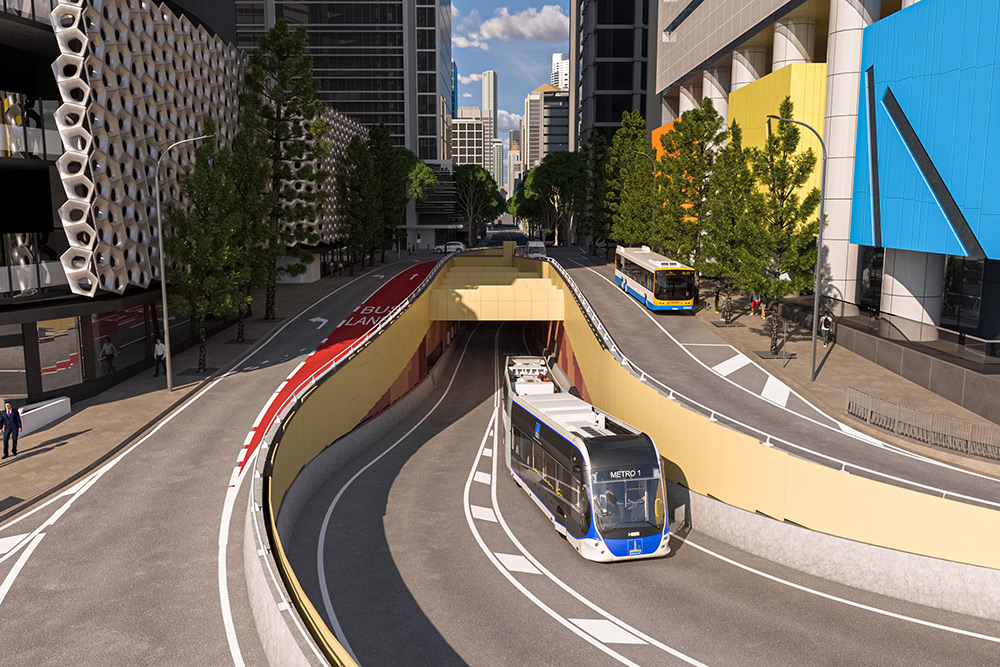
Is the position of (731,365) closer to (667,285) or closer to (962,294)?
(667,285)

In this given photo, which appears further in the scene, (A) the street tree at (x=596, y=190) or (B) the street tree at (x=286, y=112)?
(A) the street tree at (x=596, y=190)

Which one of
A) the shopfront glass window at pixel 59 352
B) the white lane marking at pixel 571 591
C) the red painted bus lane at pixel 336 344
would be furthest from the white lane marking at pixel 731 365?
the shopfront glass window at pixel 59 352

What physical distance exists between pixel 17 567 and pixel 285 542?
7.11m

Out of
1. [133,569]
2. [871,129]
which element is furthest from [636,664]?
[871,129]

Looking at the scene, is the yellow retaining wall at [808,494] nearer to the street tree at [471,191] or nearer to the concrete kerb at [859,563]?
the concrete kerb at [859,563]

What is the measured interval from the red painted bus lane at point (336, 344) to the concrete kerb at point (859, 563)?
16236mm

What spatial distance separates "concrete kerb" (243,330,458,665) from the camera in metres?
13.3

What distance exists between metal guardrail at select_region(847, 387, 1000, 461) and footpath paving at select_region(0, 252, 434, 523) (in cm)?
2854

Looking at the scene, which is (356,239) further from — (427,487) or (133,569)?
(133,569)

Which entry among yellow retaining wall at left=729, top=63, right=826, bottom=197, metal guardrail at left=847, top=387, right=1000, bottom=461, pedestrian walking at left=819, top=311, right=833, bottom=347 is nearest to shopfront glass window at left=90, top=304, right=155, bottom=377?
metal guardrail at left=847, top=387, right=1000, bottom=461

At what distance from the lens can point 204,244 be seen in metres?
37.0

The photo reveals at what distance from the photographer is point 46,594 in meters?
17.5

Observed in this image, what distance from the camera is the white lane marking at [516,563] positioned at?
2206cm

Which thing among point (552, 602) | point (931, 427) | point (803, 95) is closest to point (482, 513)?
point (552, 602)
